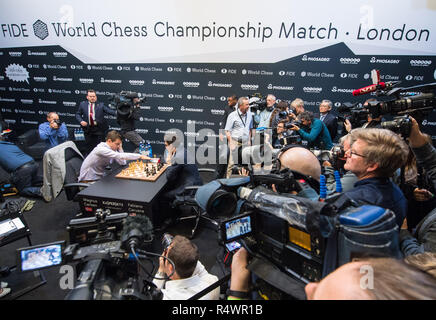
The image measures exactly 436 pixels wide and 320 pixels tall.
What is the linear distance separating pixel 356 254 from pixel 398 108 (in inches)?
64.2

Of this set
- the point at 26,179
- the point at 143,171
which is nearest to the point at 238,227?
the point at 143,171

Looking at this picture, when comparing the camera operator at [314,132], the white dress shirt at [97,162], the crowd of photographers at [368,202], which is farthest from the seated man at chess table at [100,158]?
the camera operator at [314,132]

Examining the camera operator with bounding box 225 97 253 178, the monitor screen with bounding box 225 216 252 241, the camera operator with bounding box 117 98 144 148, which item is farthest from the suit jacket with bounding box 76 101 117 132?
the monitor screen with bounding box 225 216 252 241

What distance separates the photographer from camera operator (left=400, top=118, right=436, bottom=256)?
1.35 meters

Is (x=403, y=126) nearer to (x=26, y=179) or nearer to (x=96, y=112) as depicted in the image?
(x=26, y=179)

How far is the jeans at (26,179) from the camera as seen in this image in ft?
13.1

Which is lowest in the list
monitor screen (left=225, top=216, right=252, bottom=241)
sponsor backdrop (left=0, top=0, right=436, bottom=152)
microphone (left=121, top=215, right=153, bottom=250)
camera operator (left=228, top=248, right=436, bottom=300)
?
microphone (left=121, top=215, right=153, bottom=250)

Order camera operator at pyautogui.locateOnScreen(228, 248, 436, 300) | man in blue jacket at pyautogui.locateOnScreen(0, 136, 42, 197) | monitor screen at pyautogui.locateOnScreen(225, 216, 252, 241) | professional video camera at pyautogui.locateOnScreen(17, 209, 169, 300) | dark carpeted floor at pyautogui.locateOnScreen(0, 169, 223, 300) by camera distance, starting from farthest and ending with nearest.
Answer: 1. man in blue jacket at pyautogui.locateOnScreen(0, 136, 42, 197)
2. dark carpeted floor at pyautogui.locateOnScreen(0, 169, 223, 300)
3. monitor screen at pyautogui.locateOnScreen(225, 216, 252, 241)
4. professional video camera at pyautogui.locateOnScreen(17, 209, 169, 300)
5. camera operator at pyautogui.locateOnScreen(228, 248, 436, 300)

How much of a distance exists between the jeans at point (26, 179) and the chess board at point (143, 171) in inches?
64.4

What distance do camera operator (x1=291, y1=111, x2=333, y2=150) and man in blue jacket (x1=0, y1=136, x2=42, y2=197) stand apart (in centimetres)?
407

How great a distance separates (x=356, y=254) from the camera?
79cm

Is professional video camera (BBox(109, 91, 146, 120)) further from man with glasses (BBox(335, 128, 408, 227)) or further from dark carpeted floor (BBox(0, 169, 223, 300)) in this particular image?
man with glasses (BBox(335, 128, 408, 227))

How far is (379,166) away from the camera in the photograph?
1.29 meters
